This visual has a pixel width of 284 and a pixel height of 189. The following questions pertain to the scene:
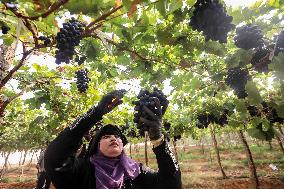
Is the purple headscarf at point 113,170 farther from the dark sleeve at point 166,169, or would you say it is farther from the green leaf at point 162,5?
the green leaf at point 162,5

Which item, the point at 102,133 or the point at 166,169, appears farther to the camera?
the point at 102,133

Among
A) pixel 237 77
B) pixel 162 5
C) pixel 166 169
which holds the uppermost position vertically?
pixel 162 5

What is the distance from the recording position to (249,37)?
2.38m

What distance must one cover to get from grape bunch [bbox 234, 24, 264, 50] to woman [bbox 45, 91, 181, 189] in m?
1.01

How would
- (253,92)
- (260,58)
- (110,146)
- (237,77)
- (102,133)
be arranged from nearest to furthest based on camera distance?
(253,92) → (260,58) → (237,77) → (110,146) → (102,133)

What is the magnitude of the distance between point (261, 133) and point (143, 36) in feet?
4.56

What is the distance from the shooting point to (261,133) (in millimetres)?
2268

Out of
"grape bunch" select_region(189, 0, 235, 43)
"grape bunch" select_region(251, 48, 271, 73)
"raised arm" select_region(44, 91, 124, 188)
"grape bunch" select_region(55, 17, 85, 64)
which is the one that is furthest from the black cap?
"grape bunch" select_region(251, 48, 271, 73)

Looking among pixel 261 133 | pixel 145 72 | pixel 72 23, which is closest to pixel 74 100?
pixel 145 72

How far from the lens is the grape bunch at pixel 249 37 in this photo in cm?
238

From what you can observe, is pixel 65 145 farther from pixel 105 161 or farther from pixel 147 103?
pixel 147 103

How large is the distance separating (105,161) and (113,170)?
0.45 feet

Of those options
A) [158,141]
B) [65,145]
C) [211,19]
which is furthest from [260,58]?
[65,145]

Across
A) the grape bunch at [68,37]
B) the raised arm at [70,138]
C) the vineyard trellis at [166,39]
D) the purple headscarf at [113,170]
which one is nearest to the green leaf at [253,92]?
the vineyard trellis at [166,39]
